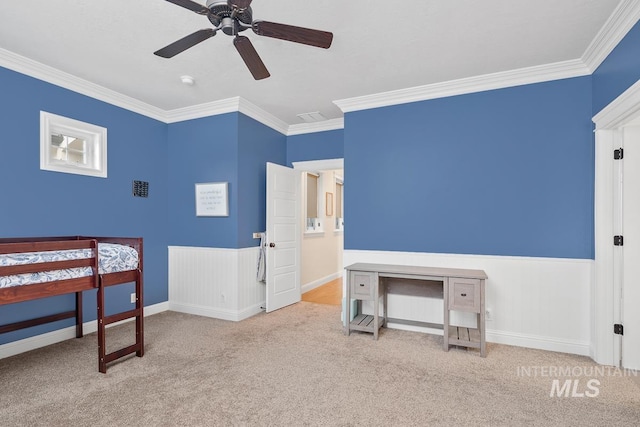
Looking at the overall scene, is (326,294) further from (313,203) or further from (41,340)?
(41,340)

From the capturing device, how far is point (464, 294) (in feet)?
9.78

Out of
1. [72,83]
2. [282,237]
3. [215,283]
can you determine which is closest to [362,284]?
[282,237]

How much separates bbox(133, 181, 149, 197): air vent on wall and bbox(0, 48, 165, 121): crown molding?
2.89 ft

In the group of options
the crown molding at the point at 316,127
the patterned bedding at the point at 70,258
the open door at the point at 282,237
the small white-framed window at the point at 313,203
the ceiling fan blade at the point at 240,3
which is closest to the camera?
the ceiling fan blade at the point at 240,3

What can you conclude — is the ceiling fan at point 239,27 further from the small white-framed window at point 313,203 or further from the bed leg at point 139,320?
the small white-framed window at point 313,203

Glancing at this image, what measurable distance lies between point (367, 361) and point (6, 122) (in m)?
3.78

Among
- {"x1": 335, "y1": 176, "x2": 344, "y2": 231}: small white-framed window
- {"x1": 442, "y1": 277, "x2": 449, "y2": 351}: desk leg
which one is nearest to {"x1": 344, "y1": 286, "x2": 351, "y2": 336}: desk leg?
{"x1": 442, "y1": 277, "x2": 449, "y2": 351}: desk leg

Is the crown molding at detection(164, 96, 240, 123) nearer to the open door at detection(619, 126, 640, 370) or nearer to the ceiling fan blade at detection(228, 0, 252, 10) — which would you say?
the ceiling fan blade at detection(228, 0, 252, 10)

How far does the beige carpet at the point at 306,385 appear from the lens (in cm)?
204

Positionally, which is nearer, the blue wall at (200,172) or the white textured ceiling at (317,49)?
the white textured ceiling at (317,49)

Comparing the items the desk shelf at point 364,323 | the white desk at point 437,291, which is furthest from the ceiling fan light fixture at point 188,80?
the desk shelf at point 364,323

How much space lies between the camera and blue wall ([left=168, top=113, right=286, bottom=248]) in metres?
4.11

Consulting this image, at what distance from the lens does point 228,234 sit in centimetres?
413

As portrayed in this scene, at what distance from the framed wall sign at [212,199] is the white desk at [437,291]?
1.78 m
